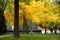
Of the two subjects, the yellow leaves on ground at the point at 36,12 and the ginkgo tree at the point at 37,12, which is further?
the ginkgo tree at the point at 37,12

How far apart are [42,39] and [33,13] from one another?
9269 millimetres

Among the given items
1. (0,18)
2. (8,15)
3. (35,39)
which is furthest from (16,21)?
(8,15)

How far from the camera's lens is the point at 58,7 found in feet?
102

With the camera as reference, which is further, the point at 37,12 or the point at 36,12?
the point at 37,12

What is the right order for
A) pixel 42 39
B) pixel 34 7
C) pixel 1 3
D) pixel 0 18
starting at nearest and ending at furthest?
pixel 1 3, pixel 42 39, pixel 0 18, pixel 34 7

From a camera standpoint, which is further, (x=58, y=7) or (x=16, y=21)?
(x=58, y=7)

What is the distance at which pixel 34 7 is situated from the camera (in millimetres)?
27656

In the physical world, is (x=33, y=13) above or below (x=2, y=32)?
above

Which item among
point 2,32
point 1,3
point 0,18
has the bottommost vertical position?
point 2,32

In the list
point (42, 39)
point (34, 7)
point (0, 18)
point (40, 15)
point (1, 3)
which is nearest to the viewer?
point (1, 3)

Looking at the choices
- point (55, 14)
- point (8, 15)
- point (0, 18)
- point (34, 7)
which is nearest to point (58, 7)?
point (55, 14)

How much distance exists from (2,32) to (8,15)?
9.62 ft

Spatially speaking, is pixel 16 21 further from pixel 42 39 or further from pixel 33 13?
pixel 33 13

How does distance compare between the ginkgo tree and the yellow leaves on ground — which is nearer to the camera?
the yellow leaves on ground
